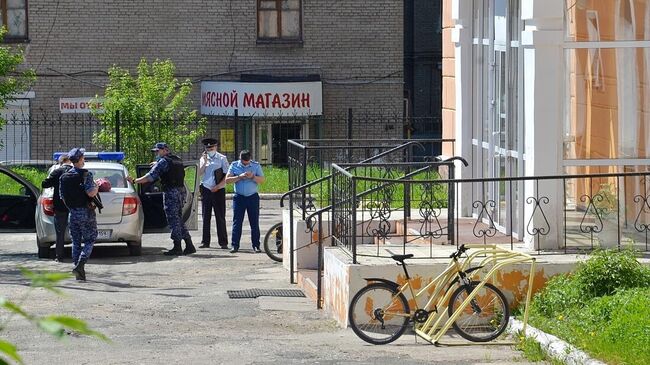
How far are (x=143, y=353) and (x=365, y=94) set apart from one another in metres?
25.2

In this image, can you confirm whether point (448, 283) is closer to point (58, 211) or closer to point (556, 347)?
point (556, 347)

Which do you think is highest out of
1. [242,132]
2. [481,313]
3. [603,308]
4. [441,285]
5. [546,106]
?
[242,132]

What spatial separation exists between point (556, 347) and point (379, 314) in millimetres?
1561

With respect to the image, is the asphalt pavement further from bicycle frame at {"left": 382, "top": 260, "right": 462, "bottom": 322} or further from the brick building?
the brick building

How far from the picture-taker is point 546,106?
444 inches

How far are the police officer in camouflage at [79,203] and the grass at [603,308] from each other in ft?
20.6

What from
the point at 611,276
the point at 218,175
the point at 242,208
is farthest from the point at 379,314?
the point at 218,175

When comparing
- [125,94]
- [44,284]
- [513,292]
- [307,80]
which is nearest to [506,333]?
[513,292]

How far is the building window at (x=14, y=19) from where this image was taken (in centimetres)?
3331

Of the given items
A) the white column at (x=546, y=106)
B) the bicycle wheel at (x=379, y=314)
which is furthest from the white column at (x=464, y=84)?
the bicycle wheel at (x=379, y=314)

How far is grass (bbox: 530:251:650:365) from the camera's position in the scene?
8.12 metres

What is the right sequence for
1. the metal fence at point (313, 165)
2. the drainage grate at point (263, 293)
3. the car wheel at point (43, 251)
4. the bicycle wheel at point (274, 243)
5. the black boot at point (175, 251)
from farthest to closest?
1. the black boot at point (175, 251)
2. the car wheel at point (43, 251)
3. the bicycle wheel at point (274, 243)
4. the metal fence at point (313, 165)
5. the drainage grate at point (263, 293)

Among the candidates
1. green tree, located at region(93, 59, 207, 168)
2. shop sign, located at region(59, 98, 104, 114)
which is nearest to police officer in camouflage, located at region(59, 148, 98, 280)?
green tree, located at region(93, 59, 207, 168)

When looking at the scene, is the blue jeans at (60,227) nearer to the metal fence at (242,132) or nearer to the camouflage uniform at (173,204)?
the camouflage uniform at (173,204)
